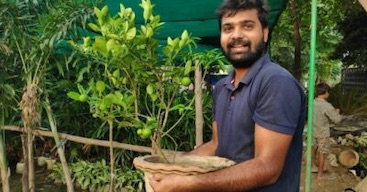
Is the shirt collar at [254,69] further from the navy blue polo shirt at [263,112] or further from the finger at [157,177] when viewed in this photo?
the finger at [157,177]

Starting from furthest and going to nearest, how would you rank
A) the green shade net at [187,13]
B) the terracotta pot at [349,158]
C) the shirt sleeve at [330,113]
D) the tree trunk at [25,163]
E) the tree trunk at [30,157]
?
the terracotta pot at [349,158], the shirt sleeve at [330,113], the green shade net at [187,13], the tree trunk at [25,163], the tree trunk at [30,157]

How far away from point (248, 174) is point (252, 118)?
17cm

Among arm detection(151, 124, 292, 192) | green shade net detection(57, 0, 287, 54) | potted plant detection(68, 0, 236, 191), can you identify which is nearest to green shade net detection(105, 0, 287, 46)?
green shade net detection(57, 0, 287, 54)

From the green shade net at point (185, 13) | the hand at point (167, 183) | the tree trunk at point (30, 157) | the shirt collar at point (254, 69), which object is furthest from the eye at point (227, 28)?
the tree trunk at point (30, 157)

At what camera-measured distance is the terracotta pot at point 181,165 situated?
114 cm

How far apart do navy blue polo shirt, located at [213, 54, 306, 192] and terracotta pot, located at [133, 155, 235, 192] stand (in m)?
0.06

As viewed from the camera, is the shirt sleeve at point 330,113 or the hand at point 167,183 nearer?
the hand at point 167,183

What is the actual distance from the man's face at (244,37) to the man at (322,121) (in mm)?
4397

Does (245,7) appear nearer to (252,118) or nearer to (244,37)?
(244,37)

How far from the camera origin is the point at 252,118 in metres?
1.20

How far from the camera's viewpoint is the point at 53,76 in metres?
4.35

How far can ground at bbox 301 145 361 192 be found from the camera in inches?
209

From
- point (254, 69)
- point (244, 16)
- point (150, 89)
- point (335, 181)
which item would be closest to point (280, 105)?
point (254, 69)

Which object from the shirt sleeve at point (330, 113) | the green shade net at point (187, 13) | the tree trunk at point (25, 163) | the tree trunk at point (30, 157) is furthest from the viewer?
the shirt sleeve at point (330, 113)
